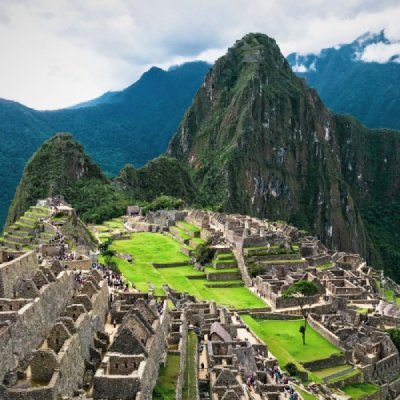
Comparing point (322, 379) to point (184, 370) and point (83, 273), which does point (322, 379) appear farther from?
point (83, 273)

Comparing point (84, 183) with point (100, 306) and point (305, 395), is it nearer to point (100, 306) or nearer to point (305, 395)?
point (305, 395)

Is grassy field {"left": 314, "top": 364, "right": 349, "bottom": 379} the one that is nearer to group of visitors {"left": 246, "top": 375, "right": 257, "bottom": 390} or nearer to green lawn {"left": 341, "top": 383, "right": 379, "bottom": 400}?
green lawn {"left": 341, "top": 383, "right": 379, "bottom": 400}

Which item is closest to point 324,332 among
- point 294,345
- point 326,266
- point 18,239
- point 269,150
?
point 294,345

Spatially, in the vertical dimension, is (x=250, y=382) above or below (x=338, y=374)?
above

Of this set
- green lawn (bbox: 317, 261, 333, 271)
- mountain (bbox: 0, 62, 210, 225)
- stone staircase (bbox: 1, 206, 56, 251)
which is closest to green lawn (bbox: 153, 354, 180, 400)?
stone staircase (bbox: 1, 206, 56, 251)

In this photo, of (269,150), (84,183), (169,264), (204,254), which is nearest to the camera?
(169,264)
